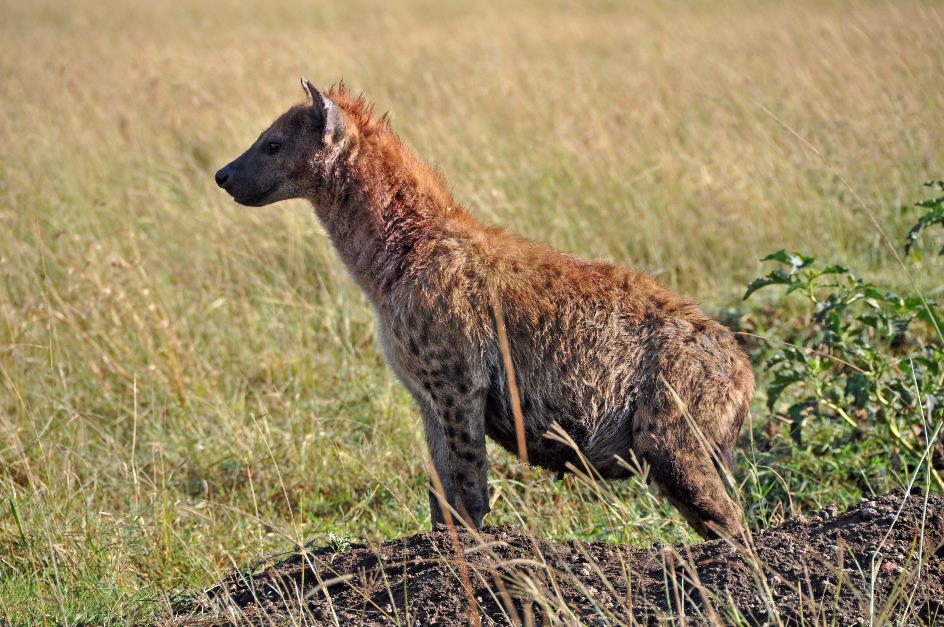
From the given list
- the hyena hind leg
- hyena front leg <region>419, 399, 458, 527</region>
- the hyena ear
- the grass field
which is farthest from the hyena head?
the hyena hind leg

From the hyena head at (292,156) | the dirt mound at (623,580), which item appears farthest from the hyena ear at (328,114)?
the dirt mound at (623,580)

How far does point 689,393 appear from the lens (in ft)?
11.2

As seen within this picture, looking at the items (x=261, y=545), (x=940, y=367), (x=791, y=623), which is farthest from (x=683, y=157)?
(x=791, y=623)

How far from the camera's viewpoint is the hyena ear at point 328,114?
3.92 m

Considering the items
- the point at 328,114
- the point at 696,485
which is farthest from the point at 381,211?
the point at 696,485

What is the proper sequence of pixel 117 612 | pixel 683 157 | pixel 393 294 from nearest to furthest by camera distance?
1. pixel 117 612
2. pixel 393 294
3. pixel 683 157

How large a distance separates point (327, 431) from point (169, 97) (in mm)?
5776

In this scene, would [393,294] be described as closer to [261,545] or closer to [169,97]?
[261,545]

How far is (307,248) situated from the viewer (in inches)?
257

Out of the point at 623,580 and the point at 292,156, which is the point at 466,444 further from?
the point at 292,156

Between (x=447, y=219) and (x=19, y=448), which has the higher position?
(x=447, y=219)

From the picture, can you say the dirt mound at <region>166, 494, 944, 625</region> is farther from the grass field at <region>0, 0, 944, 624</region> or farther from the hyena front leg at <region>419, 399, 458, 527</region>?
the hyena front leg at <region>419, 399, 458, 527</region>

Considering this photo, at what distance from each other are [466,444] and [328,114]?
134 centimetres

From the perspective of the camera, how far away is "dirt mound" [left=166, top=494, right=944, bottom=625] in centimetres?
271
